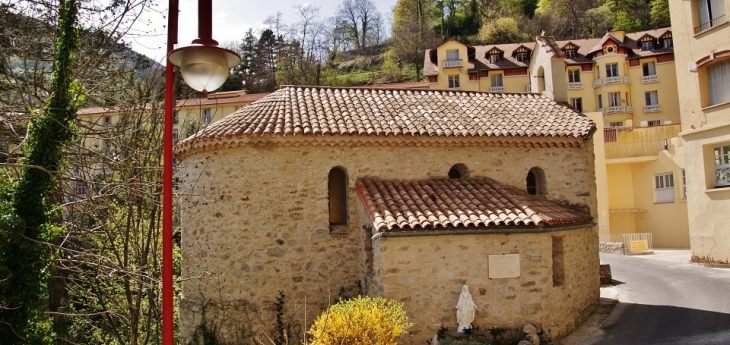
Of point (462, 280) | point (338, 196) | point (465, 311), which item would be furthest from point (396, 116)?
point (465, 311)

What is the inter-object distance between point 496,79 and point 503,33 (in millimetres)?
16332

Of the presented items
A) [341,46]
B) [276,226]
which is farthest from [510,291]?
[341,46]

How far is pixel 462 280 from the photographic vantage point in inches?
413

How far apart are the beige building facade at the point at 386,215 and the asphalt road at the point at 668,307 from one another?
40.0 inches

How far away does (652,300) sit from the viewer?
14688 millimetres

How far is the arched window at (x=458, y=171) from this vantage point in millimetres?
13461

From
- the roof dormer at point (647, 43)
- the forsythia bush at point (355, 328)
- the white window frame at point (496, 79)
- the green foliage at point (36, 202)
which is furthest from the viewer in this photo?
the white window frame at point (496, 79)

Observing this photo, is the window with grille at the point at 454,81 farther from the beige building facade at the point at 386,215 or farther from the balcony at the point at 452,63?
the beige building facade at the point at 386,215

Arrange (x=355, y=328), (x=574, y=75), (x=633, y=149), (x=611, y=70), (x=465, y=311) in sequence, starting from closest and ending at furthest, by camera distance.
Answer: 1. (x=355, y=328)
2. (x=465, y=311)
3. (x=633, y=149)
4. (x=611, y=70)
5. (x=574, y=75)

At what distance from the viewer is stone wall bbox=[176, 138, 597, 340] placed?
1208 cm

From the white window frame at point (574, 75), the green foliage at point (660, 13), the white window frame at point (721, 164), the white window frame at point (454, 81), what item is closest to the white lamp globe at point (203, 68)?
the white window frame at point (721, 164)

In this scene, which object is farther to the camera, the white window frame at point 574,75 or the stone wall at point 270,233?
the white window frame at point 574,75

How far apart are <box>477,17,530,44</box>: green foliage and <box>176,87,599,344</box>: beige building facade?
153ft

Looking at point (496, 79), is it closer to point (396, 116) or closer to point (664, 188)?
point (664, 188)
